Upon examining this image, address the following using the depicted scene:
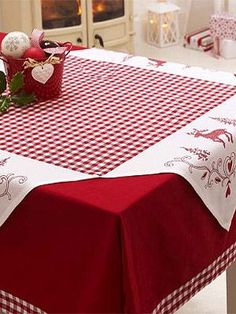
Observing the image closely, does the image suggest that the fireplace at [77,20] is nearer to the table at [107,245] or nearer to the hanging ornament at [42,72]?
the hanging ornament at [42,72]

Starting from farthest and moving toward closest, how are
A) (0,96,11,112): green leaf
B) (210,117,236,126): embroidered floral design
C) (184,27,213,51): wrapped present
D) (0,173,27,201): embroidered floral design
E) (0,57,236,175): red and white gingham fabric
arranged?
(184,27,213,51): wrapped present
(0,96,11,112): green leaf
(210,117,236,126): embroidered floral design
(0,57,236,175): red and white gingham fabric
(0,173,27,201): embroidered floral design

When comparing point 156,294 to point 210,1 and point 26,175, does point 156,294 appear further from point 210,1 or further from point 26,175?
point 210,1

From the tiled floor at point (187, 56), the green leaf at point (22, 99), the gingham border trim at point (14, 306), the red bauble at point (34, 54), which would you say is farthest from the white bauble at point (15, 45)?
→ the tiled floor at point (187, 56)

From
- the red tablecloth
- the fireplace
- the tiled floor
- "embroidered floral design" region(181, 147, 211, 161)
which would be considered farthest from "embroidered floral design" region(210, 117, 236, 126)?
the tiled floor

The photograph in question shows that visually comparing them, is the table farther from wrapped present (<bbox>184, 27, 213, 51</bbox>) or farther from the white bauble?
wrapped present (<bbox>184, 27, 213, 51</bbox>)

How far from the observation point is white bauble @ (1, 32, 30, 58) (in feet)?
7.77

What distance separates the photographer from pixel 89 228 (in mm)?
1750

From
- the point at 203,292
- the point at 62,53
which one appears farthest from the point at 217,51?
the point at 62,53

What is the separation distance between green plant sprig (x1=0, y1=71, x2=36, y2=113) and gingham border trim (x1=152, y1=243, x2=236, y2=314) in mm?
714

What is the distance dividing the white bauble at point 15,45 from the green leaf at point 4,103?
0.44 ft

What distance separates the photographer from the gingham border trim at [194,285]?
6.30 ft

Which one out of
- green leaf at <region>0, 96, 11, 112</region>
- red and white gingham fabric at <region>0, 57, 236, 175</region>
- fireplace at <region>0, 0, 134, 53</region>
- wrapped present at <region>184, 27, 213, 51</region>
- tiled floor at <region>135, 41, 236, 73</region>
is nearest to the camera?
red and white gingham fabric at <region>0, 57, 236, 175</region>

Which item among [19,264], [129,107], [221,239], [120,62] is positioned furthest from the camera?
[120,62]

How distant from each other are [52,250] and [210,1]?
440 cm
